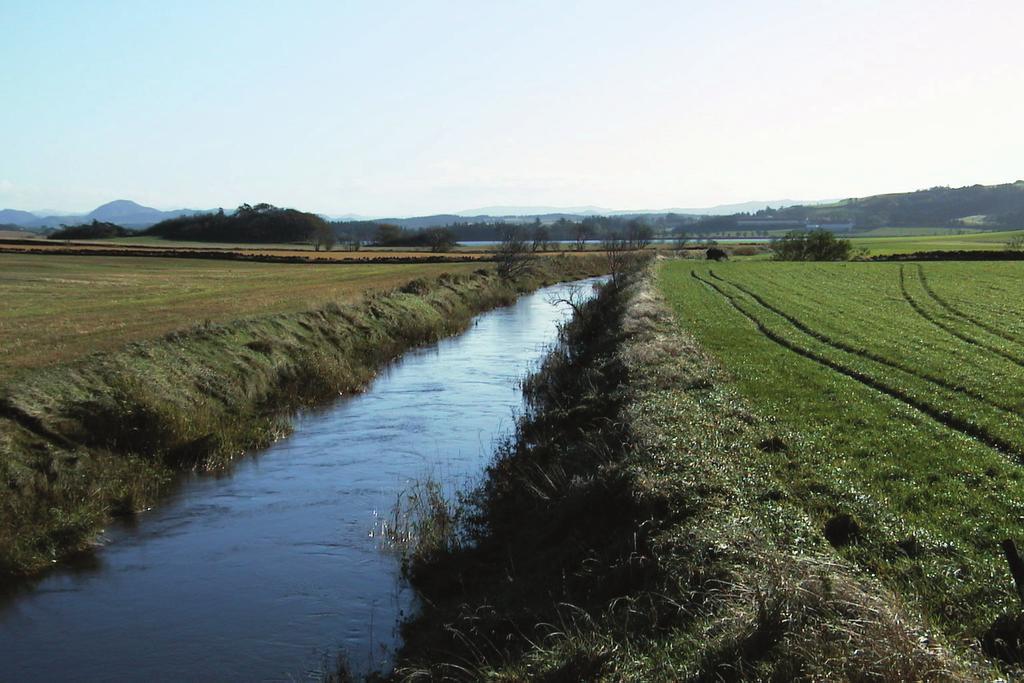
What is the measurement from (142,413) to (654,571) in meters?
12.5

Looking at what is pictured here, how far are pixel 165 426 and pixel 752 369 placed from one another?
523 inches

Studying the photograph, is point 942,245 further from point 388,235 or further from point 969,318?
point 388,235

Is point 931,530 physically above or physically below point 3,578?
above

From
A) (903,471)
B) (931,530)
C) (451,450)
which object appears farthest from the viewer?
(451,450)

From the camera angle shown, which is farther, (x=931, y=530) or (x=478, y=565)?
(x=478, y=565)

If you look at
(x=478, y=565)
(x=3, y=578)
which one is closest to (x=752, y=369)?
(x=478, y=565)

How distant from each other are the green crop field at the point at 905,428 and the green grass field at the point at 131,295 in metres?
16.3

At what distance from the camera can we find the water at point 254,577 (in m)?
9.59

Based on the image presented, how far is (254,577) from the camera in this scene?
11.8 m

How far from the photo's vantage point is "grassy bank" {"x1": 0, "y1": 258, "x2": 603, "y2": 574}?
1310cm

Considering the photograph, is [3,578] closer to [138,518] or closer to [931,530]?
[138,518]

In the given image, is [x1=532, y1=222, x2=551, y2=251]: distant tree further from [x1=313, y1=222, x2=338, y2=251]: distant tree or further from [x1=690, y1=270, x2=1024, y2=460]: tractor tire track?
[x1=690, y1=270, x2=1024, y2=460]: tractor tire track

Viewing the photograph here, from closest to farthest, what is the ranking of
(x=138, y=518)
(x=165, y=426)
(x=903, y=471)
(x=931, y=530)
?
(x=931, y=530), (x=903, y=471), (x=138, y=518), (x=165, y=426)

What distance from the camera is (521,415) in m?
21.1
